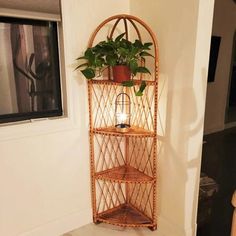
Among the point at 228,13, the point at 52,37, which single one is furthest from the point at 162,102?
the point at 228,13

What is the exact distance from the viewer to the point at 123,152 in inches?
81.7

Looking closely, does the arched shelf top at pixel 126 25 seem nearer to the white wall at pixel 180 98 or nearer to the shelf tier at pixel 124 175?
the white wall at pixel 180 98

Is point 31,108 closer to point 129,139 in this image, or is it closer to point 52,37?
point 52,37

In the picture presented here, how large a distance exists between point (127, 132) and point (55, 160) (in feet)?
1.81

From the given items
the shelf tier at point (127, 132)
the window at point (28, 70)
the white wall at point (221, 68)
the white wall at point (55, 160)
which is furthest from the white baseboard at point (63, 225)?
the white wall at point (221, 68)

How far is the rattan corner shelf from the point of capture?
174 centimetres

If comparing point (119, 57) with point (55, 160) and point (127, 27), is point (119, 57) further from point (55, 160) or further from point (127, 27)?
point (55, 160)

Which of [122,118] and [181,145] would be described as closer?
[181,145]

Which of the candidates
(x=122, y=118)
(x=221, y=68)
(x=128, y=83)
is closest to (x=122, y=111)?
(x=122, y=118)

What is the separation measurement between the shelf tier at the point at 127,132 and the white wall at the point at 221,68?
265 centimetres

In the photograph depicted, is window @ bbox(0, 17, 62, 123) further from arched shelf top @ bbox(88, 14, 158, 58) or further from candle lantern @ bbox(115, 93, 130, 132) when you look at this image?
candle lantern @ bbox(115, 93, 130, 132)

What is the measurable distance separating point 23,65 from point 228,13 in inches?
140

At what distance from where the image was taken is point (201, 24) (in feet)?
4.60

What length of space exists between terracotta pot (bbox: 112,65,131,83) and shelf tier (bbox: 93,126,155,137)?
37cm
